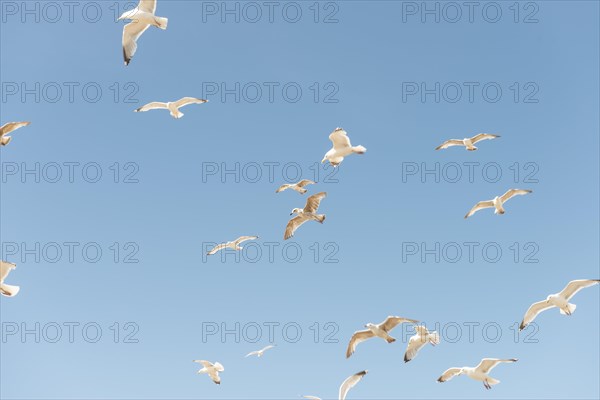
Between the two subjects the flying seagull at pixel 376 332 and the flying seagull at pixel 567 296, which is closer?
the flying seagull at pixel 376 332

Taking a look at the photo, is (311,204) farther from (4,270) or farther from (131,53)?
(4,270)

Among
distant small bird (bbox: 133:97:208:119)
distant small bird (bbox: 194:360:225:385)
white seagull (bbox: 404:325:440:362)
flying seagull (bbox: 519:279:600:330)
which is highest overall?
distant small bird (bbox: 133:97:208:119)

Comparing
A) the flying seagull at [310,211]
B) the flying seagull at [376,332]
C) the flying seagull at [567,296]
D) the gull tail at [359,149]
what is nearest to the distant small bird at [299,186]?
the flying seagull at [310,211]

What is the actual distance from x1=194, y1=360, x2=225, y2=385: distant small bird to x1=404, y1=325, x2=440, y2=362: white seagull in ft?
21.6

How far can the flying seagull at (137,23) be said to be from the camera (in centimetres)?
1734

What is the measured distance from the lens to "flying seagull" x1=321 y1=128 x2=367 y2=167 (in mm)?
19089

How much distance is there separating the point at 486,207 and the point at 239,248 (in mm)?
8368

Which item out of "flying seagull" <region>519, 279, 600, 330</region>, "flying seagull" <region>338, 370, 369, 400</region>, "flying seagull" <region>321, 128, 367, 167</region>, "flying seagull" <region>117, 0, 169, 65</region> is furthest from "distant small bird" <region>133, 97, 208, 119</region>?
"flying seagull" <region>519, 279, 600, 330</region>

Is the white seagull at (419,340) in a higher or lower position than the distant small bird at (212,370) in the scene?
higher

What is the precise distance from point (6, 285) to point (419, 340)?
34.6ft

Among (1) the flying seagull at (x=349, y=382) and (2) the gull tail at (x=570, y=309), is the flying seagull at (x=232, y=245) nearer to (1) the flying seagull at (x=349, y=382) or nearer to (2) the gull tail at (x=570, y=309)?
(1) the flying seagull at (x=349, y=382)

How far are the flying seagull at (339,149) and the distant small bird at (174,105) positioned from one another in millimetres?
3935

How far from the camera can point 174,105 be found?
21.0 meters

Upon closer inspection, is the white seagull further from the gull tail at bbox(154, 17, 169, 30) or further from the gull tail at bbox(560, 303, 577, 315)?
the gull tail at bbox(154, 17, 169, 30)
